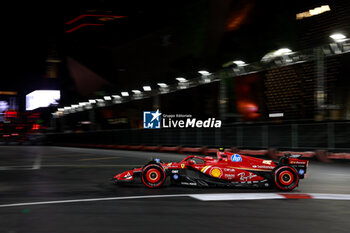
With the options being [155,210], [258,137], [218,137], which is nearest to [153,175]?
[155,210]

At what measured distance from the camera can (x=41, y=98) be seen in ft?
424

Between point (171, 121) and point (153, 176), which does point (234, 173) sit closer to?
point (153, 176)

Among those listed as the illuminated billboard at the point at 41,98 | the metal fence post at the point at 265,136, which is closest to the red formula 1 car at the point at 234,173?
the metal fence post at the point at 265,136

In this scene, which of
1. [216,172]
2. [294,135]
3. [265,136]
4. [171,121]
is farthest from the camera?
[171,121]

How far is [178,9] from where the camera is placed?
51344 mm

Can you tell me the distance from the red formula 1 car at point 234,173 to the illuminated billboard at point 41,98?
123m

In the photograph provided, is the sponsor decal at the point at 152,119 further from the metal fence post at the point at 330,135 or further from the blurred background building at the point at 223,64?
the metal fence post at the point at 330,135

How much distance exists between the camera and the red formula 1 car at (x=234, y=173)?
974 centimetres

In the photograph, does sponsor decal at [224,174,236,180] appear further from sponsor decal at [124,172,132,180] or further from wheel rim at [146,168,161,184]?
sponsor decal at [124,172,132,180]

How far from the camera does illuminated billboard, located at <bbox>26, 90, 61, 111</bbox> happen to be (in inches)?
5069

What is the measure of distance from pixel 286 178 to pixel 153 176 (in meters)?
3.12

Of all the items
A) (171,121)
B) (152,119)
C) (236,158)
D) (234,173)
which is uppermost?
(152,119)

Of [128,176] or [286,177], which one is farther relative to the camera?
[128,176]

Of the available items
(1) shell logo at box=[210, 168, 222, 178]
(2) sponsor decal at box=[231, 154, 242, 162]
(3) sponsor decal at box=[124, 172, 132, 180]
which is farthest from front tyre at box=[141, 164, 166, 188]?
(2) sponsor decal at box=[231, 154, 242, 162]
